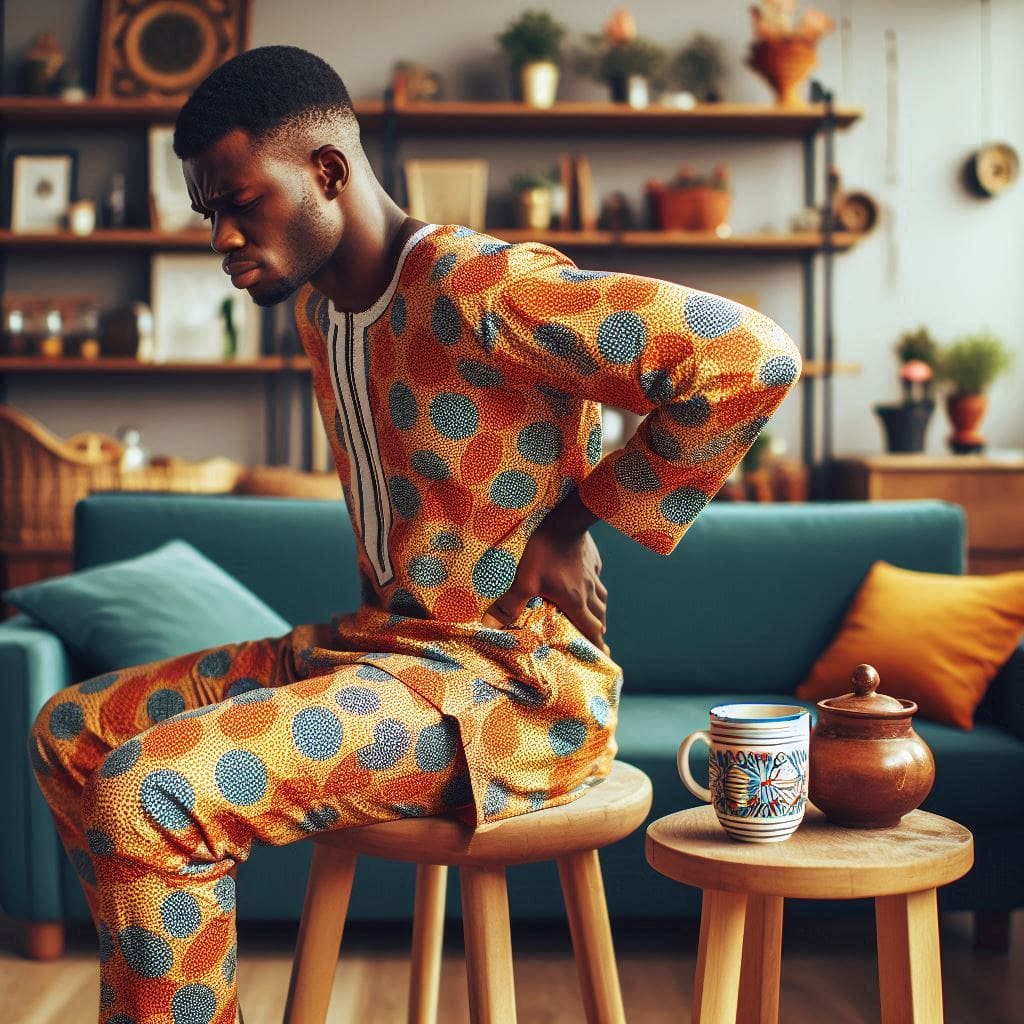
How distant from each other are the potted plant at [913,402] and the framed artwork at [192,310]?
2.31 m

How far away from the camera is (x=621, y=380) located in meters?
1.14

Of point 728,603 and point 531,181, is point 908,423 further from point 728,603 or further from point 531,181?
point 728,603

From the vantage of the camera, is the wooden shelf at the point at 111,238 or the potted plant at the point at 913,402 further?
the wooden shelf at the point at 111,238

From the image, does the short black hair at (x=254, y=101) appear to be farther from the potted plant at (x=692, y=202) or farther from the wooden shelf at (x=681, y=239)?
the potted plant at (x=692, y=202)

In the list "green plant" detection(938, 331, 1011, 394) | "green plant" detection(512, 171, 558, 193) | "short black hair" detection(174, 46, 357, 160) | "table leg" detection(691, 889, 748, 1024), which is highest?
"green plant" detection(512, 171, 558, 193)

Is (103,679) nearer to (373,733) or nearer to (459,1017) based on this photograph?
(373,733)

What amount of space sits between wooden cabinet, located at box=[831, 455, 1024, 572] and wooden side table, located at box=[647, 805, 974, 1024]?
3242 mm

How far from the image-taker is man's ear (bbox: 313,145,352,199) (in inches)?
48.1

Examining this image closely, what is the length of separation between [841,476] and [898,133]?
55.2 inches

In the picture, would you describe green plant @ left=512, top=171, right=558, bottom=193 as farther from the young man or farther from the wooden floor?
the young man

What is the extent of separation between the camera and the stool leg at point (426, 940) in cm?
157

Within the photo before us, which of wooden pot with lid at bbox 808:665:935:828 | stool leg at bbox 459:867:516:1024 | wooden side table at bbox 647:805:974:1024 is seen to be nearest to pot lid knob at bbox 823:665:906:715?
wooden pot with lid at bbox 808:665:935:828

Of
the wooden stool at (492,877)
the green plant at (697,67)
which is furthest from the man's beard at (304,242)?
the green plant at (697,67)

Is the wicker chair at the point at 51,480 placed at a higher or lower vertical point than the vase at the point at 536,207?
lower
